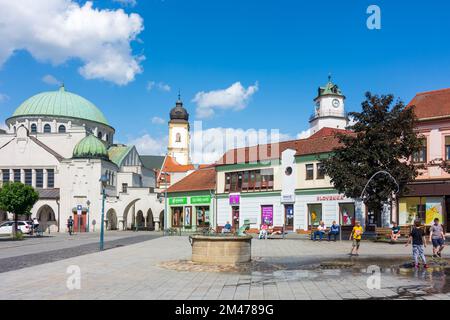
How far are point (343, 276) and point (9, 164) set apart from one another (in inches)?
2373

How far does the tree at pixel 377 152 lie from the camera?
94.7ft

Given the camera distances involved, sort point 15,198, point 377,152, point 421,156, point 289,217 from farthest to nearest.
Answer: point 15,198 → point 289,217 → point 421,156 → point 377,152

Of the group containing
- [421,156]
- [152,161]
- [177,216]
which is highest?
[152,161]

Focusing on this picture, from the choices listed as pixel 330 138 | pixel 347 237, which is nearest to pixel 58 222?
pixel 330 138

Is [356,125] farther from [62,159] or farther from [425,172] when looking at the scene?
[62,159]

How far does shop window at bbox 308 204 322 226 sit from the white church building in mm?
24485

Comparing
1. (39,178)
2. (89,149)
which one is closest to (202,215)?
(89,149)

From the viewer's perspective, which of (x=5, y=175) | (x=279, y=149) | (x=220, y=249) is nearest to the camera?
(x=220, y=249)

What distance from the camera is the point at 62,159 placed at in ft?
210

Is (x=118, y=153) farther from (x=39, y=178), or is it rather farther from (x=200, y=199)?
(x=200, y=199)

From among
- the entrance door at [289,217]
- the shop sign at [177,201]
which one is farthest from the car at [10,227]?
the entrance door at [289,217]

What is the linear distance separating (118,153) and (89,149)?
12.4 meters

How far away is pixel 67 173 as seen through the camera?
2477 inches

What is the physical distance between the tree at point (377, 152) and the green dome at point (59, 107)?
5294 centimetres
